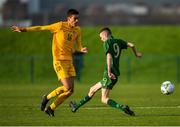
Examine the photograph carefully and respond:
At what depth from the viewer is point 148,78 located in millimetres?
51594

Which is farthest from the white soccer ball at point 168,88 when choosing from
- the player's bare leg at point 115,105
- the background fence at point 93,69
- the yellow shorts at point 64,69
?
the background fence at point 93,69

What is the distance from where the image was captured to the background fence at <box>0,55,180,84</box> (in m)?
49.7

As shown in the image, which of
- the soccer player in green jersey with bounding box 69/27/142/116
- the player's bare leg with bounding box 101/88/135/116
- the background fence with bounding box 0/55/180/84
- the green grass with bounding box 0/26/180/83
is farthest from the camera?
the green grass with bounding box 0/26/180/83

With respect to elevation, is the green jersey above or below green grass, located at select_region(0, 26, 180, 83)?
below

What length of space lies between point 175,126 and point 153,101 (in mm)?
9207

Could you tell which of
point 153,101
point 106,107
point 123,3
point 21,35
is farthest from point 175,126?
point 123,3

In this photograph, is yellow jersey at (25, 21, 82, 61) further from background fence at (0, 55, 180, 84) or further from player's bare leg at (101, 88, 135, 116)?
background fence at (0, 55, 180, 84)

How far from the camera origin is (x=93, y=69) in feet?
174

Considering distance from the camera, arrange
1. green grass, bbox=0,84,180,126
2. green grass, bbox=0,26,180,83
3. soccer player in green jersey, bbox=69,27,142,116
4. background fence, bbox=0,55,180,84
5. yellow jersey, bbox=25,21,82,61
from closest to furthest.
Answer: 1. green grass, bbox=0,84,180,126
2. soccer player in green jersey, bbox=69,27,142,116
3. yellow jersey, bbox=25,21,82,61
4. background fence, bbox=0,55,180,84
5. green grass, bbox=0,26,180,83

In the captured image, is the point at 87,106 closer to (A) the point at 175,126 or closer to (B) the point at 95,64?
(A) the point at 175,126

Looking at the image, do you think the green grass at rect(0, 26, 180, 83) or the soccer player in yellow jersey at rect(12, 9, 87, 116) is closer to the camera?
the soccer player in yellow jersey at rect(12, 9, 87, 116)

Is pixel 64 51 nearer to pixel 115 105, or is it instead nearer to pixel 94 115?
pixel 94 115

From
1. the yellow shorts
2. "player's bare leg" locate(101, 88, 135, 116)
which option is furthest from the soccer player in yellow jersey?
"player's bare leg" locate(101, 88, 135, 116)

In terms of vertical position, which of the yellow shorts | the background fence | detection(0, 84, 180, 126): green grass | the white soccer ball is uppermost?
the background fence
